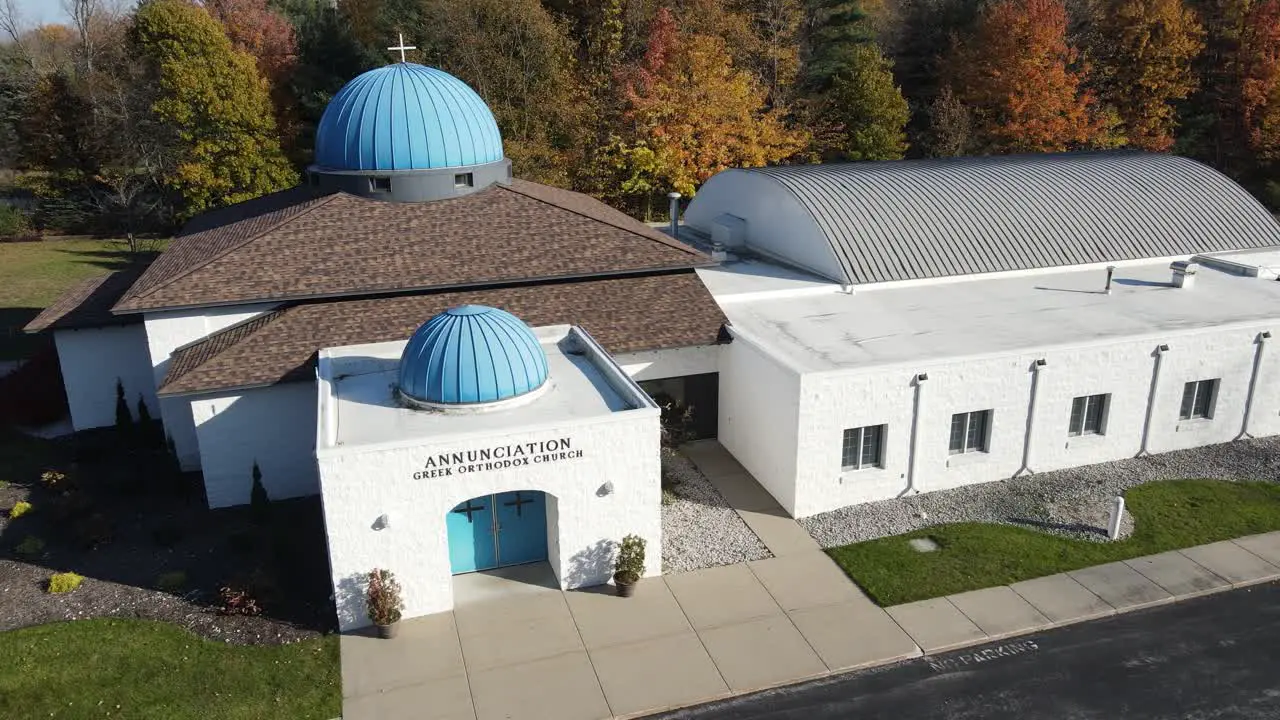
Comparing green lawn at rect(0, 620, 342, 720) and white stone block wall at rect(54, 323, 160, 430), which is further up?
white stone block wall at rect(54, 323, 160, 430)

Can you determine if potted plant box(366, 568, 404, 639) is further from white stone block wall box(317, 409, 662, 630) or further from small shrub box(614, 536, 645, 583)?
small shrub box(614, 536, 645, 583)

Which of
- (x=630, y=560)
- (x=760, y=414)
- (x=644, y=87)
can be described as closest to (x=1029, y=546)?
(x=760, y=414)

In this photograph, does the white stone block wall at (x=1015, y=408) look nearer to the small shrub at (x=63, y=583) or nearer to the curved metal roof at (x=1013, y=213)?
the curved metal roof at (x=1013, y=213)

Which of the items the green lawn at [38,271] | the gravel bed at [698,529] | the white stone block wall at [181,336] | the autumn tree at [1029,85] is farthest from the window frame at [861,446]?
the autumn tree at [1029,85]

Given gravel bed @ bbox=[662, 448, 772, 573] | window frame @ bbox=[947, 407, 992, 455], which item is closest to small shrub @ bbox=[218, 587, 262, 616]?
gravel bed @ bbox=[662, 448, 772, 573]

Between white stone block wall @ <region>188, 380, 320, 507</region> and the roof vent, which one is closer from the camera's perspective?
white stone block wall @ <region>188, 380, 320, 507</region>

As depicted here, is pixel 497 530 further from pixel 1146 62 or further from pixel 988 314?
pixel 1146 62

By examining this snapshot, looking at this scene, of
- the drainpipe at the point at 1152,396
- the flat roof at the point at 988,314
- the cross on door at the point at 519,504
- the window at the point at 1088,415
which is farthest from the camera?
the window at the point at 1088,415
